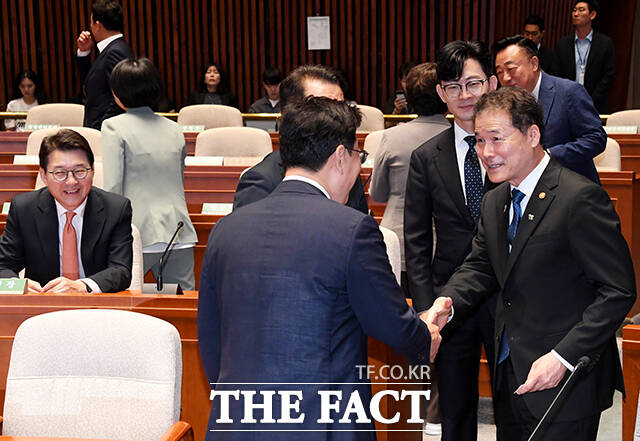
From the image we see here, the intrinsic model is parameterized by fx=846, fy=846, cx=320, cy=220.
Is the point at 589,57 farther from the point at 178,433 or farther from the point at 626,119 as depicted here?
the point at 178,433

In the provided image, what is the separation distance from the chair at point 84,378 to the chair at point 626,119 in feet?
15.4

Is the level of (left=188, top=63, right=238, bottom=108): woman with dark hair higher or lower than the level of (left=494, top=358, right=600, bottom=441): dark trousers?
higher

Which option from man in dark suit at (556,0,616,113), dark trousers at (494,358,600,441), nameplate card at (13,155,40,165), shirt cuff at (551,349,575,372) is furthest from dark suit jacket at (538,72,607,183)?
man in dark suit at (556,0,616,113)

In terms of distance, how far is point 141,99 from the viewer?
3865 mm

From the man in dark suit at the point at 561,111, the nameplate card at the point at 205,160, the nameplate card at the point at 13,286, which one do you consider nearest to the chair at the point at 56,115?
the nameplate card at the point at 205,160

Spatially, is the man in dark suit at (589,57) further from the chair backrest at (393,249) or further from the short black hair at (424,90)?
the chair backrest at (393,249)

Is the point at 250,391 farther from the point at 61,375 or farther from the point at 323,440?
the point at 61,375

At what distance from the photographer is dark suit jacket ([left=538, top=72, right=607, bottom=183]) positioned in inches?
132

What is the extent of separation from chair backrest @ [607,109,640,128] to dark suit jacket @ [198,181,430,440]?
4.79m

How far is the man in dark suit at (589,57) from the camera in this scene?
707cm

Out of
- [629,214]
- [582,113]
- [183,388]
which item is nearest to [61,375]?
[183,388]

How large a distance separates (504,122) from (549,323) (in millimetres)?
549

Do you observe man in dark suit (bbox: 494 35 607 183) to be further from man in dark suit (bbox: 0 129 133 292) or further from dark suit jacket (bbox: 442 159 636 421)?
man in dark suit (bbox: 0 129 133 292)

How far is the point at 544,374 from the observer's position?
2.14 m
